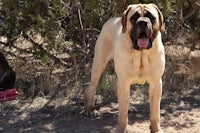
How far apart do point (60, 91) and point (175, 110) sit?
170 centimetres

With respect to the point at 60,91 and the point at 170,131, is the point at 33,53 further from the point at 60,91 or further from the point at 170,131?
the point at 170,131

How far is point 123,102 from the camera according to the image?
5.07m

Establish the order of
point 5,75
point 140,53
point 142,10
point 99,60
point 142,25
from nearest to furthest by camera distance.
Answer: point 142,25 → point 142,10 → point 140,53 → point 99,60 → point 5,75

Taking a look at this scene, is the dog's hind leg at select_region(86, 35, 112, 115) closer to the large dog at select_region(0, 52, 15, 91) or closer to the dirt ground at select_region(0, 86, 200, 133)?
the dirt ground at select_region(0, 86, 200, 133)

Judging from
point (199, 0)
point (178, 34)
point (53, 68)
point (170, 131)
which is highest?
point (199, 0)

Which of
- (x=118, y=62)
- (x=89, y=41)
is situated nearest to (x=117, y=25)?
(x=118, y=62)

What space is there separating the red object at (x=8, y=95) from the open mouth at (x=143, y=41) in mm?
2480

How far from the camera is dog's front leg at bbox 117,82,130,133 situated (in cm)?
503

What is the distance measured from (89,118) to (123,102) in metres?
0.95

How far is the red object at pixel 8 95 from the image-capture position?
6.46m

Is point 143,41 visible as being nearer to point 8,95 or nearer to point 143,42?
point 143,42

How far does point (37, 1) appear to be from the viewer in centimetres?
617

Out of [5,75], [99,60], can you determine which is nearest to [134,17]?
[99,60]

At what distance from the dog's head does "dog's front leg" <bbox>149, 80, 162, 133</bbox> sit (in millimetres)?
548
